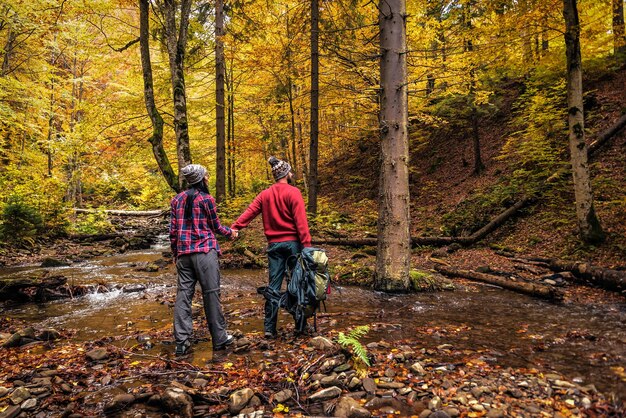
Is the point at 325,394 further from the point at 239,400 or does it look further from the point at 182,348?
the point at 182,348

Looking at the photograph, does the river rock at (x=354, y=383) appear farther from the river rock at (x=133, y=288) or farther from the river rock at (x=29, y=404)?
the river rock at (x=133, y=288)

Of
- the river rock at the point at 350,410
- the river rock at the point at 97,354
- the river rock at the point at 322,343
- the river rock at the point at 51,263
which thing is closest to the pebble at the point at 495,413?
the river rock at the point at 350,410

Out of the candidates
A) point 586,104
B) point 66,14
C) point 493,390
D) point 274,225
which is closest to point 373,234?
point 274,225

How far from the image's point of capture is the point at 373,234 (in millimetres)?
12445

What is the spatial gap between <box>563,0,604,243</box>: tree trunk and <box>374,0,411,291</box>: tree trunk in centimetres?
464

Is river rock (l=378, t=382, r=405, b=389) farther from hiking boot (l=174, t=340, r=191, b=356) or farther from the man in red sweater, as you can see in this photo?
hiking boot (l=174, t=340, r=191, b=356)

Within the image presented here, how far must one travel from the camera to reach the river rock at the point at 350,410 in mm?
2768

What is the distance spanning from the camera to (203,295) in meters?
4.41

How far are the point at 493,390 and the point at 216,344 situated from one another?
3077mm

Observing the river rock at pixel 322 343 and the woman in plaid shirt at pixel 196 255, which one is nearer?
the river rock at pixel 322 343

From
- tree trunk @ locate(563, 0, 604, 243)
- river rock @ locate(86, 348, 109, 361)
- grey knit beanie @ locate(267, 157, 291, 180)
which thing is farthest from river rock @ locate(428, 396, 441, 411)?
tree trunk @ locate(563, 0, 604, 243)

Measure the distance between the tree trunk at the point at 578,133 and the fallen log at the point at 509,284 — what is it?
122 inches

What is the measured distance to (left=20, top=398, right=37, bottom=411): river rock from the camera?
2.95 m

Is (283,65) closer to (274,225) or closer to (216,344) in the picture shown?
(274,225)
